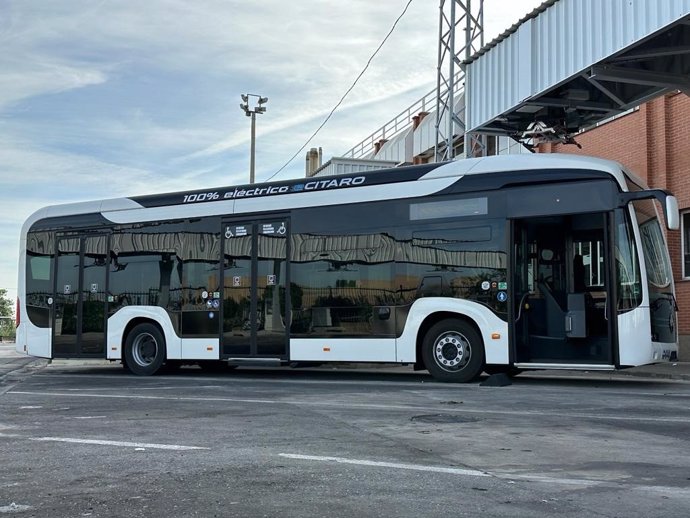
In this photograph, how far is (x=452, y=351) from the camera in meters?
11.7

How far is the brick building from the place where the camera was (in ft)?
54.1

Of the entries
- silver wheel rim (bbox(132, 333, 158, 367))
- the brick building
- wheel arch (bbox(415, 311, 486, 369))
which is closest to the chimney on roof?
the brick building

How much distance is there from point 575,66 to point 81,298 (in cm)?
1050

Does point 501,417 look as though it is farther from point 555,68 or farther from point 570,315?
point 555,68

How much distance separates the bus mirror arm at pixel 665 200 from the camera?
10.2m

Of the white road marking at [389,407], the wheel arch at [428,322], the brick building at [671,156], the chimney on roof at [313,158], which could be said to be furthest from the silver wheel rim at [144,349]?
the chimney on roof at [313,158]

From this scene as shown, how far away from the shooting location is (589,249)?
11.3 metres

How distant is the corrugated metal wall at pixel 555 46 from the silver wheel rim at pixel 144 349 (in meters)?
8.29

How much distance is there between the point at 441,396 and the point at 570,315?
266 cm

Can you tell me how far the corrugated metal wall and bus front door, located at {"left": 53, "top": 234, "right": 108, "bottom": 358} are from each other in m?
8.56

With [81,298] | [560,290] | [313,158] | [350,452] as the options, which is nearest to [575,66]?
[560,290]

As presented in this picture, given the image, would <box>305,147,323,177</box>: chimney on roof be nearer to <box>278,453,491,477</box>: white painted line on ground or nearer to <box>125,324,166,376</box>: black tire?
<box>125,324,166,376</box>: black tire

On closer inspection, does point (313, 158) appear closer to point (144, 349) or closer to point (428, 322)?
point (144, 349)

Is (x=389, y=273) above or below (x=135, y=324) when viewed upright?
above
